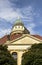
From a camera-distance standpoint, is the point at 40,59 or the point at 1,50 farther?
the point at 1,50

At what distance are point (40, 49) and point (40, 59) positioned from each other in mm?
4850

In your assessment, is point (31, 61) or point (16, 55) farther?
point (16, 55)

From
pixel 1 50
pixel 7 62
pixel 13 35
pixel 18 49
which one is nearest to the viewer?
pixel 7 62

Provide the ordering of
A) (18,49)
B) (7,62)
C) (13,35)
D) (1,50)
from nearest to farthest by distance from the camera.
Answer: (7,62) < (1,50) < (18,49) < (13,35)

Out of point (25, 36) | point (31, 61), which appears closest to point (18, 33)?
point (25, 36)

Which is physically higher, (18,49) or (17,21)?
(17,21)

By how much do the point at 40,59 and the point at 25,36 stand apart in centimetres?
2434

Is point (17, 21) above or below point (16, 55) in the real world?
above

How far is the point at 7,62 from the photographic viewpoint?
160 feet

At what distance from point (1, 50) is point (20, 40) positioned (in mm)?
20685

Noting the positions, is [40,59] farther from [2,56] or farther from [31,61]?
[2,56]

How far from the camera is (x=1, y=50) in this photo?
53.0 m

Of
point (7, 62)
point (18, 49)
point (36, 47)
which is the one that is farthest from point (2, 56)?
point (18, 49)

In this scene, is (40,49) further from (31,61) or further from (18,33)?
(18,33)
